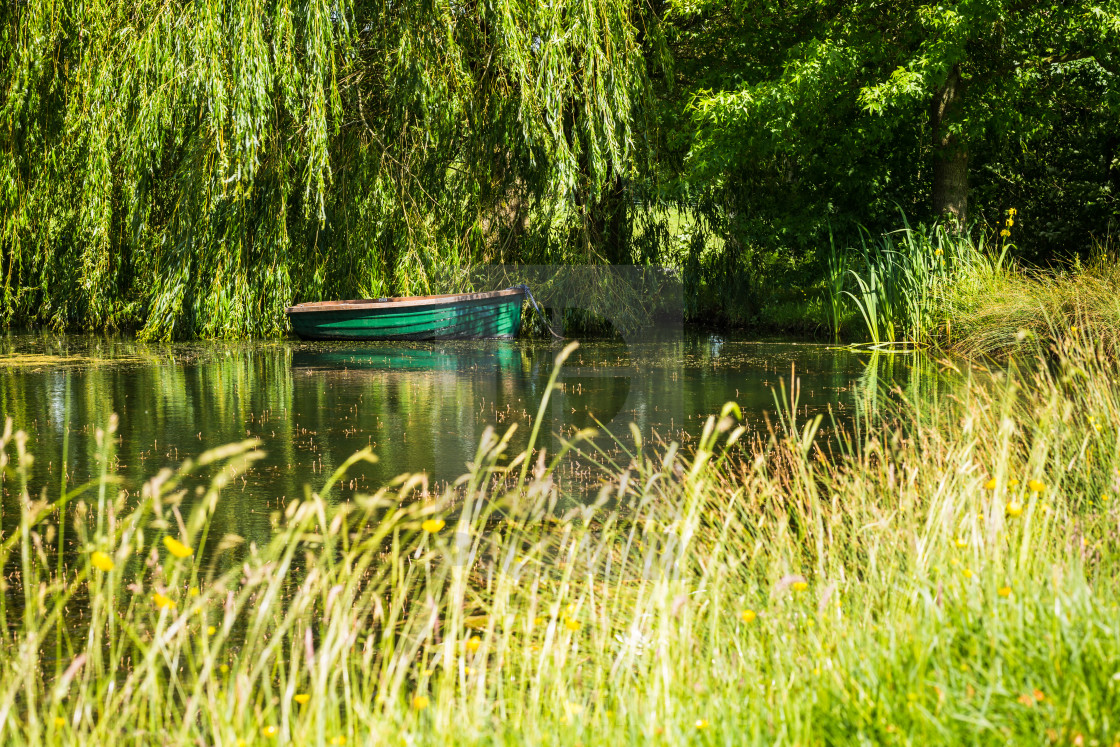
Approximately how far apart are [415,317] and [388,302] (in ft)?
1.55

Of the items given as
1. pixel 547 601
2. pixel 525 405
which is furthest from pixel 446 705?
pixel 525 405

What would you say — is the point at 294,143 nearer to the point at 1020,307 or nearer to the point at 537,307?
the point at 537,307

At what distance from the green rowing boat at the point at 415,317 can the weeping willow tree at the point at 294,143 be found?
440 millimetres

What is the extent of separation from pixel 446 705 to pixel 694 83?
13.9 m

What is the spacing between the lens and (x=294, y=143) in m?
13.5

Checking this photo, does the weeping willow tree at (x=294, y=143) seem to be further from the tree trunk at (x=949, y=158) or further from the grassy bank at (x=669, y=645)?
the grassy bank at (x=669, y=645)

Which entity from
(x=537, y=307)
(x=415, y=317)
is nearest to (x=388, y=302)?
(x=415, y=317)

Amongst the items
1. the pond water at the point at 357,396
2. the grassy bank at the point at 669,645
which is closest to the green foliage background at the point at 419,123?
the pond water at the point at 357,396

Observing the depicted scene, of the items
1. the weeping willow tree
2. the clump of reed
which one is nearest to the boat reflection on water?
the weeping willow tree

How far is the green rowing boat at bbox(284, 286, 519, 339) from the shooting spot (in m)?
14.0

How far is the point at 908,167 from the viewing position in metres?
16.8

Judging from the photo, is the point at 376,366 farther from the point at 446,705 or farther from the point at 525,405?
the point at 446,705

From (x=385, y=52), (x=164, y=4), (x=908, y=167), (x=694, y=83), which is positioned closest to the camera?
(x=164, y=4)

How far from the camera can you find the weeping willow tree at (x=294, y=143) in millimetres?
13031
